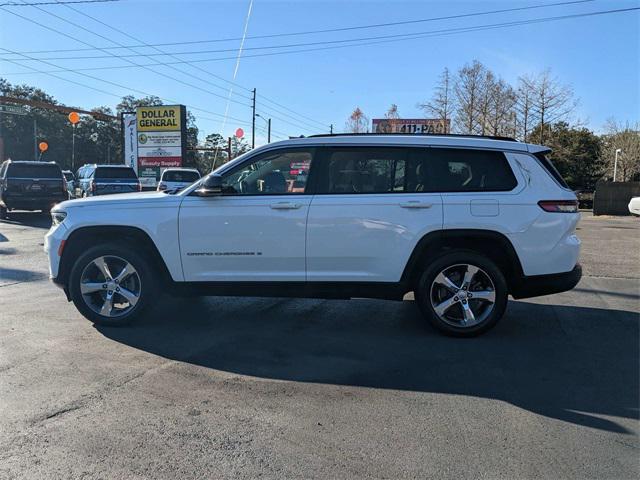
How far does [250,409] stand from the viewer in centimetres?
362

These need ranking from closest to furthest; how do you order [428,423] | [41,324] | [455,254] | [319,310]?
[428,423] → [455,254] → [41,324] → [319,310]

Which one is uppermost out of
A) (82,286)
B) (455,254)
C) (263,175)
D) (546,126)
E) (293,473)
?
(546,126)

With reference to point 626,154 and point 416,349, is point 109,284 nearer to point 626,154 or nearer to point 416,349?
point 416,349

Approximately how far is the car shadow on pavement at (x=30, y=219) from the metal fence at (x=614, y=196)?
23.9 meters

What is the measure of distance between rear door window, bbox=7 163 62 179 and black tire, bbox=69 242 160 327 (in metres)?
13.5

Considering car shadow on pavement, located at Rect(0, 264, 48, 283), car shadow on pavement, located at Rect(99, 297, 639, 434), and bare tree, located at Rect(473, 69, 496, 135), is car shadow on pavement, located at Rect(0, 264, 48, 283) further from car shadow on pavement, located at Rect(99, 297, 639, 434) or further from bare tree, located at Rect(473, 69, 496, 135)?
bare tree, located at Rect(473, 69, 496, 135)

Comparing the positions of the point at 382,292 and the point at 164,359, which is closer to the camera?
the point at 164,359

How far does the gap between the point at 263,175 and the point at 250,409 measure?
2.49 meters

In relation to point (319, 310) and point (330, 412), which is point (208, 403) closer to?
point (330, 412)

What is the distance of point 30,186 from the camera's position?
658 inches

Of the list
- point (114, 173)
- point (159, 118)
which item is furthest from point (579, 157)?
point (114, 173)

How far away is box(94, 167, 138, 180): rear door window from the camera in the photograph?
18406 millimetres

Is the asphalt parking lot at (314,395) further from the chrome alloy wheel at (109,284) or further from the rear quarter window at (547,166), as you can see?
the rear quarter window at (547,166)

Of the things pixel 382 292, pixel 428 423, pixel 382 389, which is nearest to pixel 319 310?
pixel 382 292
